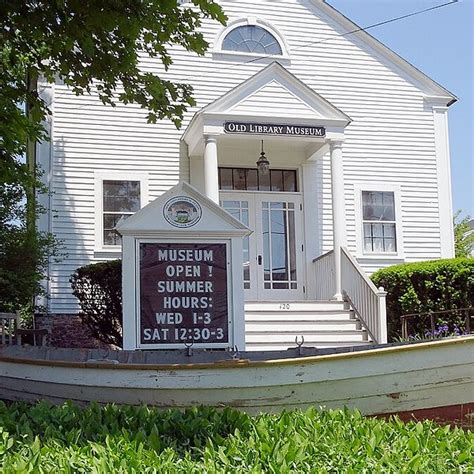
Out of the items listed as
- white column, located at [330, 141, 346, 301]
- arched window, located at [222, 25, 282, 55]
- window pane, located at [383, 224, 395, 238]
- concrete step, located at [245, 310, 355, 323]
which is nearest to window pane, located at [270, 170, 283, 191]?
white column, located at [330, 141, 346, 301]

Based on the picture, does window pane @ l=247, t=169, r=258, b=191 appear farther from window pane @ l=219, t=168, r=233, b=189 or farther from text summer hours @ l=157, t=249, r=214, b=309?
text summer hours @ l=157, t=249, r=214, b=309

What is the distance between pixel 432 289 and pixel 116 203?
5.92 m

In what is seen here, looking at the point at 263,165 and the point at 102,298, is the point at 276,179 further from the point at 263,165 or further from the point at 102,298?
the point at 102,298

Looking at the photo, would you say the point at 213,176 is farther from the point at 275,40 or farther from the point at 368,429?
the point at 368,429

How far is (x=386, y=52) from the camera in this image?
47.8 ft

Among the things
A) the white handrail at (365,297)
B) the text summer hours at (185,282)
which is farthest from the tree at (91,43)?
the white handrail at (365,297)

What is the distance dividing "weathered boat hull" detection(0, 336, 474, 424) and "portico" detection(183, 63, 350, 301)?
21.7 feet

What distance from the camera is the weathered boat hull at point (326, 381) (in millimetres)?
5156

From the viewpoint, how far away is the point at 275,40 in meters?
14.3

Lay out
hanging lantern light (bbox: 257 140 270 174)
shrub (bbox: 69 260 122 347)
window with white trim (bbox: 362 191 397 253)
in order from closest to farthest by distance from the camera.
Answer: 1. shrub (bbox: 69 260 122 347)
2. hanging lantern light (bbox: 257 140 270 174)
3. window with white trim (bbox: 362 191 397 253)

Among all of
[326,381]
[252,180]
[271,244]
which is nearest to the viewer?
[326,381]

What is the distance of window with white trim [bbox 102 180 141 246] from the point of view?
12.8m

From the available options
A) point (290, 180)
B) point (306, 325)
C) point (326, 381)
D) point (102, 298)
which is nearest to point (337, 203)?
point (290, 180)

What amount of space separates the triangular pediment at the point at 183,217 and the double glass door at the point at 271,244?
5603 millimetres
